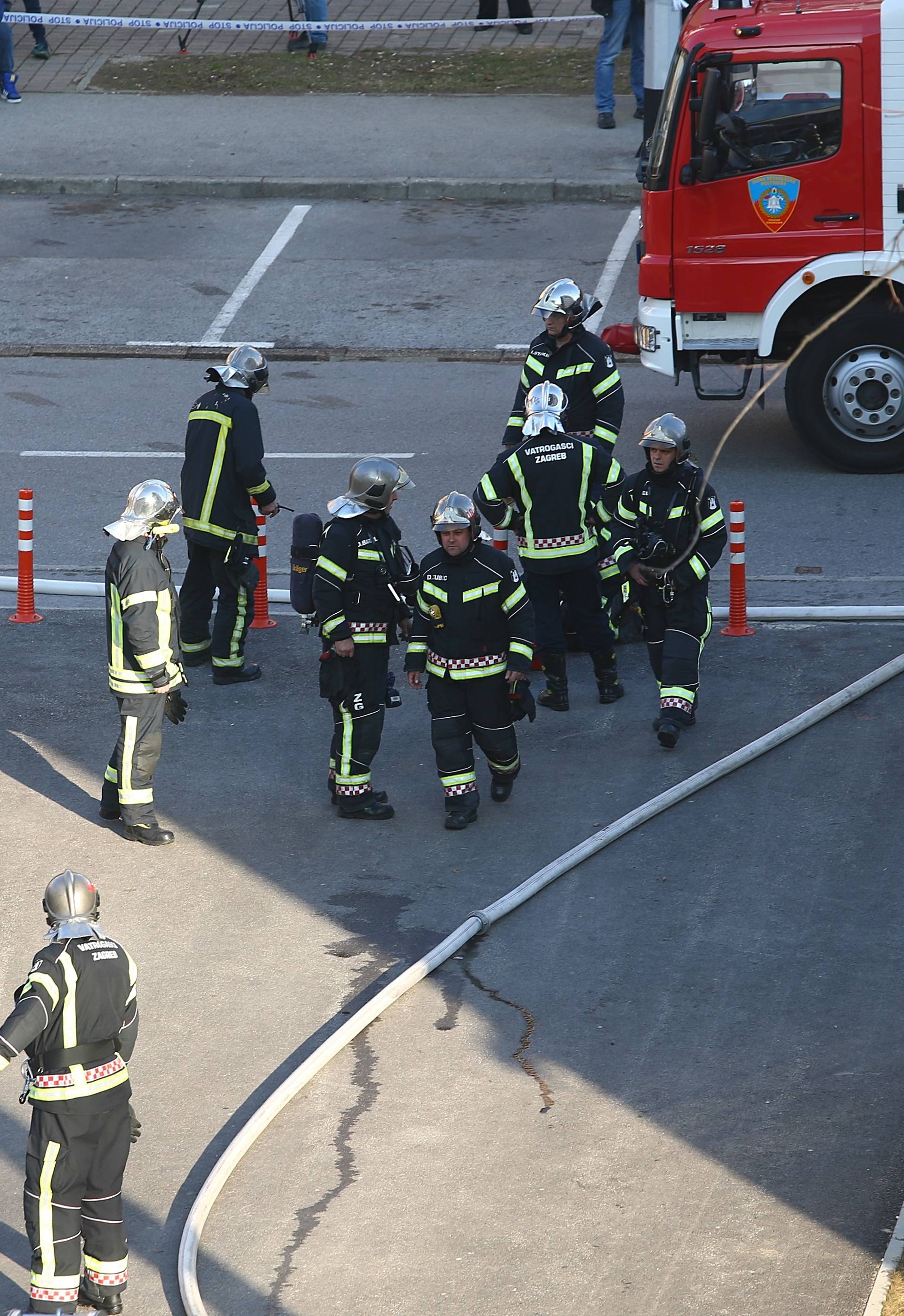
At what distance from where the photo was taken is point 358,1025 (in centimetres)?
711

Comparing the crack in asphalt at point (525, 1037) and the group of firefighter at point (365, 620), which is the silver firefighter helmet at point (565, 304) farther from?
the crack in asphalt at point (525, 1037)

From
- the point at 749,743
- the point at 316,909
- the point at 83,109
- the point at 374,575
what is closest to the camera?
the point at 316,909

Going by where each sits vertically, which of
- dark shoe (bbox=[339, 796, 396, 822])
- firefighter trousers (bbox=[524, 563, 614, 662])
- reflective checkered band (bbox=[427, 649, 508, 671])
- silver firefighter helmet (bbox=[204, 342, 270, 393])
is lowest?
dark shoe (bbox=[339, 796, 396, 822])

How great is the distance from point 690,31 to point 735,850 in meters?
7.11

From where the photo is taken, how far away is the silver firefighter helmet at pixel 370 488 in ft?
29.3

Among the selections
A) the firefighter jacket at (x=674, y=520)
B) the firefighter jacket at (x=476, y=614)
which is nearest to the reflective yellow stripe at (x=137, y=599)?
the firefighter jacket at (x=476, y=614)

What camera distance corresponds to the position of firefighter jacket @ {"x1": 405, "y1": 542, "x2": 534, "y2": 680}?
29.2 ft

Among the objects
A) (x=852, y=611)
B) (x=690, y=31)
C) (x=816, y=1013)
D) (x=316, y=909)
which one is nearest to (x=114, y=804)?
(x=316, y=909)

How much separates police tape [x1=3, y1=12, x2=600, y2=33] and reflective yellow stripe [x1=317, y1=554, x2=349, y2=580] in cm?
1582

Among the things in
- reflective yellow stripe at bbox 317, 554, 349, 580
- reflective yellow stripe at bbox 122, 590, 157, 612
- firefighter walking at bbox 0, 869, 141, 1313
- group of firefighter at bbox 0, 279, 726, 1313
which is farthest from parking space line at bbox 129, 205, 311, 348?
firefighter walking at bbox 0, 869, 141, 1313

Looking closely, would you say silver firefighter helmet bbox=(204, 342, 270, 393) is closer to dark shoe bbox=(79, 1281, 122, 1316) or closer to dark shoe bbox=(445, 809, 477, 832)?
dark shoe bbox=(445, 809, 477, 832)

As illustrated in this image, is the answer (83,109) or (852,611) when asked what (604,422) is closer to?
(852,611)

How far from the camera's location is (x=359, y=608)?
29.7ft

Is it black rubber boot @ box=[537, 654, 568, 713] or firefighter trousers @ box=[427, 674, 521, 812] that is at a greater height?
firefighter trousers @ box=[427, 674, 521, 812]
